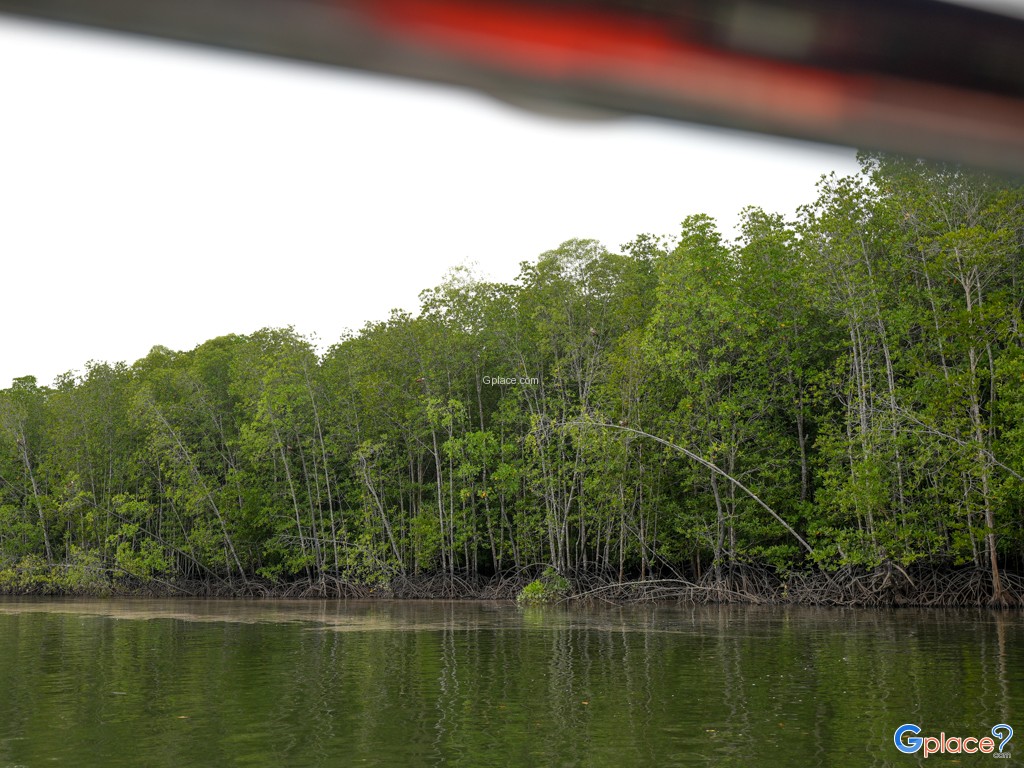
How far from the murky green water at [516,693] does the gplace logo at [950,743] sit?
0.15 metres

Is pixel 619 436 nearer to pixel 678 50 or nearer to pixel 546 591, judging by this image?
pixel 546 591

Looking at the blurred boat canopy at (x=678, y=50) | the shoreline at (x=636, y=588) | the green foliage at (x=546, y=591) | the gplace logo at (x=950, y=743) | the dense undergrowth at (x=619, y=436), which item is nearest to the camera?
the blurred boat canopy at (x=678, y=50)

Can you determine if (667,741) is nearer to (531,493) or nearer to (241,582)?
(531,493)

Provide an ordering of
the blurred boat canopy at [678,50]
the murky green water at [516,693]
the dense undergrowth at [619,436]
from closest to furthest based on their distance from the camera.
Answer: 1. the blurred boat canopy at [678,50]
2. the murky green water at [516,693]
3. the dense undergrowth at [619,436]

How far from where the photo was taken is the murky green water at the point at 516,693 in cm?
903

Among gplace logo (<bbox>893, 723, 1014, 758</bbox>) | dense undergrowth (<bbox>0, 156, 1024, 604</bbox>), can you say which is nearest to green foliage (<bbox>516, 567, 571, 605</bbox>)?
dense undergrowth (<bbox>0, 156, 1024, 604</bbox>)

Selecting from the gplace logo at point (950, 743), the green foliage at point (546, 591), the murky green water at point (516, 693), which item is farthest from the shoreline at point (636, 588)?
the gplace logo at point (950, 743)

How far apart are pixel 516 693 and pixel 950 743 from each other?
547 cm

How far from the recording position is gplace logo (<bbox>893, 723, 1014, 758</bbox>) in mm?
8633

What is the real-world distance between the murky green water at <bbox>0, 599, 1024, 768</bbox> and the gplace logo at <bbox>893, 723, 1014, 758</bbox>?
15 cm

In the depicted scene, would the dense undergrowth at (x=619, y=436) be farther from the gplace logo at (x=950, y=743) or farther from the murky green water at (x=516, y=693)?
the gplace logo at (x=950, y=743)

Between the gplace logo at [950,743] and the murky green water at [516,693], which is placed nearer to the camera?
the gplace logo at [950,743]

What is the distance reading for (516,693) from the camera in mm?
12477

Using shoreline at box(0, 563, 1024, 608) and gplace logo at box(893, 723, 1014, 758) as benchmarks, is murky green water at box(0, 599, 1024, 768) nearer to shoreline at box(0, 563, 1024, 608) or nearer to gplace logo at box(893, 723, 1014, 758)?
gplace logo at box(893, 723, 1014, 758)
